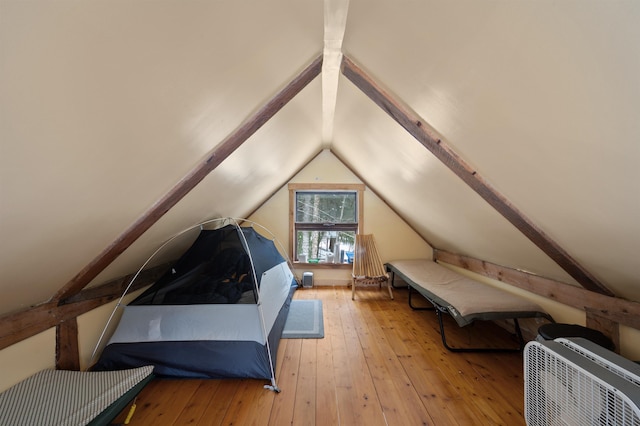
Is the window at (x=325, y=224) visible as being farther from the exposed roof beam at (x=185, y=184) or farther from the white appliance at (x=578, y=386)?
the white appliance at (x=578, y=386)

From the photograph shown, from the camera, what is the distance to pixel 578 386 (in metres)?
1.03

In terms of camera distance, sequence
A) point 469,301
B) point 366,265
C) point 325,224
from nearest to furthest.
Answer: point 469,301, point 366,265, point 325,224

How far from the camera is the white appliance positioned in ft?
2.90

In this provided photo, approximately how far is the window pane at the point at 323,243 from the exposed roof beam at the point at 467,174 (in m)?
2.79

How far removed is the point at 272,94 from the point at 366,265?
290 cm

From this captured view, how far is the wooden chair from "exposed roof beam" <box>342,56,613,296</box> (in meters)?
2.20

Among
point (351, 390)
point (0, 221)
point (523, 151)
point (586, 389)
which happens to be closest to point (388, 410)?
point (351, 390)

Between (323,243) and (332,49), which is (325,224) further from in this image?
(332,49)

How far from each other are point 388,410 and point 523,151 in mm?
1729

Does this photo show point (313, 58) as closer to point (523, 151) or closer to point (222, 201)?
point (523, 151)

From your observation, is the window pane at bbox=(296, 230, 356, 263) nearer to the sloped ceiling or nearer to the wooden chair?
the wooden chair

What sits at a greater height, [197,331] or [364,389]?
[197,331]

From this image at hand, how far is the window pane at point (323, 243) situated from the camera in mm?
4418

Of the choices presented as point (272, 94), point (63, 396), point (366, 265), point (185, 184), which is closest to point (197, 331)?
point (63, 396)
